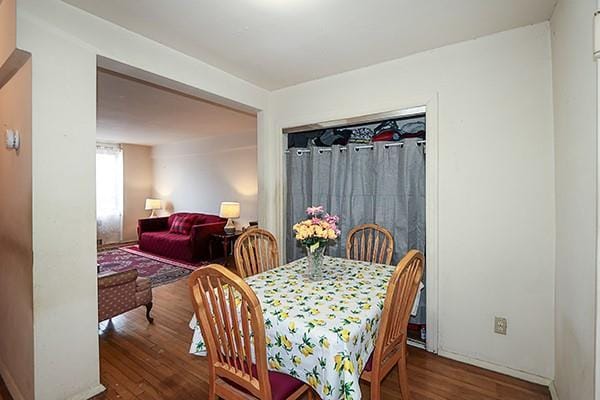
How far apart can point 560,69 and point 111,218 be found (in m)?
7.89

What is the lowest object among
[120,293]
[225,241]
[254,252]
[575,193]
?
[120,293]

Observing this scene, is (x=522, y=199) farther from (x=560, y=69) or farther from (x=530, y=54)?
(x=530, y=54)

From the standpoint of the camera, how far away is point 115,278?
2.58 metres

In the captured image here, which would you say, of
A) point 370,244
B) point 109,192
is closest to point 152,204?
point 109,192

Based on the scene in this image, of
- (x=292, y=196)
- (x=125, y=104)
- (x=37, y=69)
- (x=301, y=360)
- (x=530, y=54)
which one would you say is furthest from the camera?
(x=125, y=104)

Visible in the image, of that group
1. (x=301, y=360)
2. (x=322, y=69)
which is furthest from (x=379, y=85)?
(x=301, y=360)

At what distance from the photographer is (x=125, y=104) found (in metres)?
3.90

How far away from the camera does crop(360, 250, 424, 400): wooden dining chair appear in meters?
1.30

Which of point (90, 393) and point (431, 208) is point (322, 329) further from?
point (90, 393)

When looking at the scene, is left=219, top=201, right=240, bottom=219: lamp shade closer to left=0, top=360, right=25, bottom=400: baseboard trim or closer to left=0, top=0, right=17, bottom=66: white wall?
left=0, top=360, right=25, bottom=400: baseboard trim

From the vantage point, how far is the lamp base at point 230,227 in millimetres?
5447

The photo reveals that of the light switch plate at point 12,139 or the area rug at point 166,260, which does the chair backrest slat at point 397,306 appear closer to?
the light switch plate at point 12,139

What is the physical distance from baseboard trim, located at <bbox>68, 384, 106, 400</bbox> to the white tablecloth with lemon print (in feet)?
2.96

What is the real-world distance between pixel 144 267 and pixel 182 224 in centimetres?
122
